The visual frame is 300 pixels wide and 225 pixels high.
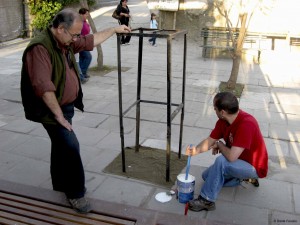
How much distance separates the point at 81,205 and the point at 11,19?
36.5ft

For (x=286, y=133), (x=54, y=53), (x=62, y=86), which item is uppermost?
(x=54, y=53)

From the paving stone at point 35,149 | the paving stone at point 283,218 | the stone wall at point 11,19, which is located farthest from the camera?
the stone wall at point 11,19

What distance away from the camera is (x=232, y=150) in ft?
9.96

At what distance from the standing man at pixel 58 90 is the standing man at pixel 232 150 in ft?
3.37

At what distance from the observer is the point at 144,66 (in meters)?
8.99

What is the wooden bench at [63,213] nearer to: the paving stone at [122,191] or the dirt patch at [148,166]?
the paving stone at [122,191]

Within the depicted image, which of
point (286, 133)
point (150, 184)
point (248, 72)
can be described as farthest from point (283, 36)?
point (150, 184)

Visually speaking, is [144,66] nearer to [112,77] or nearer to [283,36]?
[112,77]

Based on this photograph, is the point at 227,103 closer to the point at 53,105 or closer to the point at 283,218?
the point at 283,218

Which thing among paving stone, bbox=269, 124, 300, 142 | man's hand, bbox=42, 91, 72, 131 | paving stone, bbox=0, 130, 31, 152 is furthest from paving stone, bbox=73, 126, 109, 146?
paving stone, bbox=269, 124, 300, 142

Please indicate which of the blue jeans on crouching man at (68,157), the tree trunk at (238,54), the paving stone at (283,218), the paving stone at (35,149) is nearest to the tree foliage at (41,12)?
the tree trunk at (238,54)

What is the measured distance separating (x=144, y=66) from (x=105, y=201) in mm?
6168

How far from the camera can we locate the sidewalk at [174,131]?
3365 mm

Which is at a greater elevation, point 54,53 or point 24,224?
point 54,53
